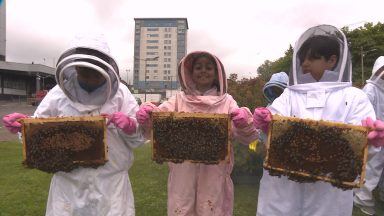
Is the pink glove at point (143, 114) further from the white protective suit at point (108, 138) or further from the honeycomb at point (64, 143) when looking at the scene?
the honeycomb at point (64, 143)

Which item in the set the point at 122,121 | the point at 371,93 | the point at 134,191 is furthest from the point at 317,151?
the point at 134,191

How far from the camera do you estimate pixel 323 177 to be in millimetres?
3107

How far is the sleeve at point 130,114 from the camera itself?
373 cm

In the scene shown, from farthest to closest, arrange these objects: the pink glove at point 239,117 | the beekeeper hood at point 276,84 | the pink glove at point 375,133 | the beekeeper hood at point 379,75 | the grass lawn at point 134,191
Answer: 1. the grass lawn at point 134,191
2. the beekeeper hood at point 276,84
3. the beekeeper hood at point 379,75
4. the pink glove at point 239,117
5. the pink glove at point 375,133

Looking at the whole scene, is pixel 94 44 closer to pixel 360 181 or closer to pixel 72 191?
pixel 72 191

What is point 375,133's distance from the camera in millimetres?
2996

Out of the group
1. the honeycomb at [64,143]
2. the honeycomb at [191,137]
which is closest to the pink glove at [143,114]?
the honeycomb at [191,137]

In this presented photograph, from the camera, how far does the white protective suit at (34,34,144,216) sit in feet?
11.8

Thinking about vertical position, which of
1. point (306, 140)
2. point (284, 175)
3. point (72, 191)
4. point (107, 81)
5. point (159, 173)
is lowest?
point (159, 173)

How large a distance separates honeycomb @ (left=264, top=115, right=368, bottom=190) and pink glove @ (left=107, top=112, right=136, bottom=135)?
119 centimetres

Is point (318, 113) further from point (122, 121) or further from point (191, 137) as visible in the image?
point (122, 121)

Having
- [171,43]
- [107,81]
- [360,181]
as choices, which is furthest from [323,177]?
[171,43]

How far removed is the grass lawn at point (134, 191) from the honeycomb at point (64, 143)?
302cm

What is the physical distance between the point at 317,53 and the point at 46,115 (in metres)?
2.53
